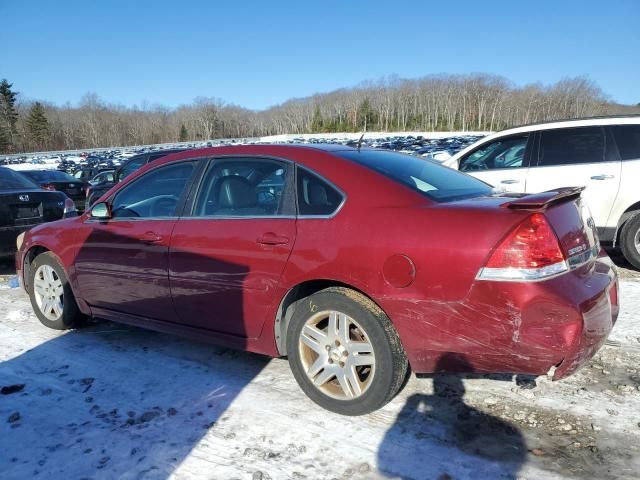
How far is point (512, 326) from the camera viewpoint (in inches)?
91.2

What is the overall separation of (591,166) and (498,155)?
1174mm

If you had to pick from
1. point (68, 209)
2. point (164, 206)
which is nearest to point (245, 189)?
point (164, 206)

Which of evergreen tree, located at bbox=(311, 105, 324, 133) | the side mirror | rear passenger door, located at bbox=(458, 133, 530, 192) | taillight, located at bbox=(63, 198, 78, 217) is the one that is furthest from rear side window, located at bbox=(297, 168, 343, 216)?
evergreen tree, located at bbox=(311, 105, 324, 133)

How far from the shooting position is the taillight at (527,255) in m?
2.29

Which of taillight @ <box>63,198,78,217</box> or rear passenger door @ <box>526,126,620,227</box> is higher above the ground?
rear passenger door @ <box>526,126,620,227</box>

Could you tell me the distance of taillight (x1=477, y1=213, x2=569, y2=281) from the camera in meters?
2.29

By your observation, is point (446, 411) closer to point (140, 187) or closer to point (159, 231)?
point (159, 231)

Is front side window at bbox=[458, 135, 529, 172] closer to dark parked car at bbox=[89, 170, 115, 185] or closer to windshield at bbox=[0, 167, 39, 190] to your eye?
windshield at bbox=[0, 167, 39, 190]

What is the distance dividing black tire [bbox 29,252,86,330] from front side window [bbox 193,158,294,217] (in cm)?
172

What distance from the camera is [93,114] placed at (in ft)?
417

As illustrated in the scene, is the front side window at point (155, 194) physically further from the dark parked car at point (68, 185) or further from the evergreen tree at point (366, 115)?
the evergreen tree at point (366, 115)

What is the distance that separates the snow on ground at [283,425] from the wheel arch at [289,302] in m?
0.36

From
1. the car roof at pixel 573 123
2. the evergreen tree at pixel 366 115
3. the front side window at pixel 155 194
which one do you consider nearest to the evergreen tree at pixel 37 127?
the evergreen tree at pixel 366 115

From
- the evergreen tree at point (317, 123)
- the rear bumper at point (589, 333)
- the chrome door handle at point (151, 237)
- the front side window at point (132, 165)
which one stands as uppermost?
the evergreen tree at point (317, 123)
